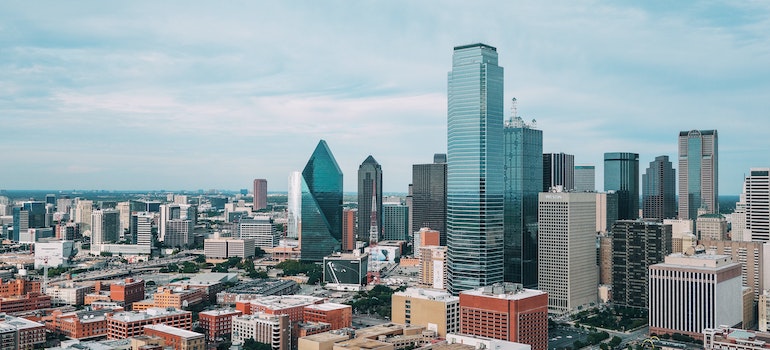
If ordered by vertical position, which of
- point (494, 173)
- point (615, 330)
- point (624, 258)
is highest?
point (494, 173)

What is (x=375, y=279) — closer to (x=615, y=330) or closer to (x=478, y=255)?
(x=478, y=255)

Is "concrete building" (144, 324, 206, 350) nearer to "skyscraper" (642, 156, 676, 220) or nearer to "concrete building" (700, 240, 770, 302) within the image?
"concrete building" (700, 240, 770, 302)

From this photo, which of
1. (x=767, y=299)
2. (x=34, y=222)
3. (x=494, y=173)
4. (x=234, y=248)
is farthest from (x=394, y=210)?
(x=767, y=299)

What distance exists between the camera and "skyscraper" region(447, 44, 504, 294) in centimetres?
5266

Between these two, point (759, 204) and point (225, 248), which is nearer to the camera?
point (759, 204)

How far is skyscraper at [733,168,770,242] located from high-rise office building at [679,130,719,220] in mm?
39455

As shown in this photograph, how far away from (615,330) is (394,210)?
70.1m

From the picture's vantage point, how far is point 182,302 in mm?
53312

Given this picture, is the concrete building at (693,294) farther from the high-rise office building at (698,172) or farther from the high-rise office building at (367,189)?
the high-rise office building at (367,189)

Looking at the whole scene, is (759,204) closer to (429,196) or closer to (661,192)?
(429,196)

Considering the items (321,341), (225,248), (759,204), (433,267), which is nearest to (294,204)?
(225,248)

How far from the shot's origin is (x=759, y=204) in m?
68.2

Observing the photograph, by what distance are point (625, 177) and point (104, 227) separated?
7351 centimetres

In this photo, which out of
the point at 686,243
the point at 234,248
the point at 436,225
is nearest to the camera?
the point at 686,243
